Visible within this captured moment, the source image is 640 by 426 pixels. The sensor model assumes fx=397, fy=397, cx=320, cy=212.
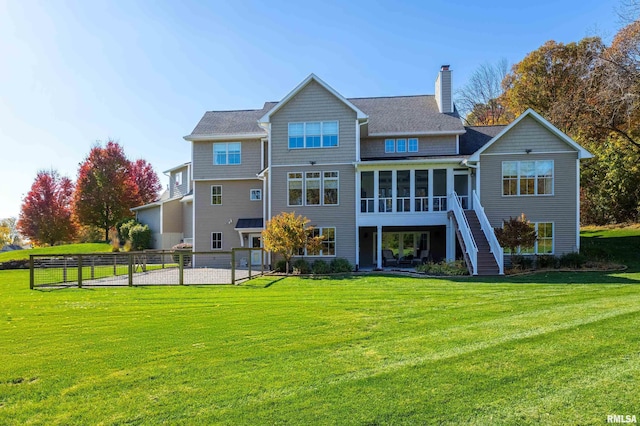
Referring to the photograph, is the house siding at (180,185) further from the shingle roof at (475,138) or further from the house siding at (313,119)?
the shingle roof at (475,138)

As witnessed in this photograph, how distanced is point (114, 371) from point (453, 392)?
3.95m

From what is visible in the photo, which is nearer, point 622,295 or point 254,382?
point 254,382

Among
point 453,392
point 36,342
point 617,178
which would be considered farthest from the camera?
point 617,178

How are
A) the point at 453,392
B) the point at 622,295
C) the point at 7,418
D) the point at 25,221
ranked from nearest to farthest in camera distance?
the point at 7,418 → the point at 453,392 → the point at 622,295 → the point at 25,221

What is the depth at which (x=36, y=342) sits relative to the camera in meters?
6.24

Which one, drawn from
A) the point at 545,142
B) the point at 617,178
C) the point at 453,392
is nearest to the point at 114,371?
the point at 453,392

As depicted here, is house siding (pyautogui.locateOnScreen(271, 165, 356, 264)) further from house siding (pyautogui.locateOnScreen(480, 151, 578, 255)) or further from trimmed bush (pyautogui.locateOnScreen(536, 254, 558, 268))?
trimmed bush (pyautogui.locateOnScreen(536, 254, 558, 268))

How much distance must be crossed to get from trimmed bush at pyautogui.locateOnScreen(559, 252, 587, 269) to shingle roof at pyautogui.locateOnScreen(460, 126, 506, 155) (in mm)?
7245

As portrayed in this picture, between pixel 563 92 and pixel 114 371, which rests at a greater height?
pixel 563 92

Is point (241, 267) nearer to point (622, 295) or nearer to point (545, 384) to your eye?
point (622, 295)

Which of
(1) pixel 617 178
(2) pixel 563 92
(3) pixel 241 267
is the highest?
(2) pixel 563 92

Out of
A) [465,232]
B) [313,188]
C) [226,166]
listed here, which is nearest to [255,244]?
[226,166]

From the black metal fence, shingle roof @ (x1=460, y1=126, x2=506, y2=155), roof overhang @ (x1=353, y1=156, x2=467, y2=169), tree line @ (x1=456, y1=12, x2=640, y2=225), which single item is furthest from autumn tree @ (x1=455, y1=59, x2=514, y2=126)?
the black metal fence

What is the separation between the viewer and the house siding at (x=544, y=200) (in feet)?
59.4
